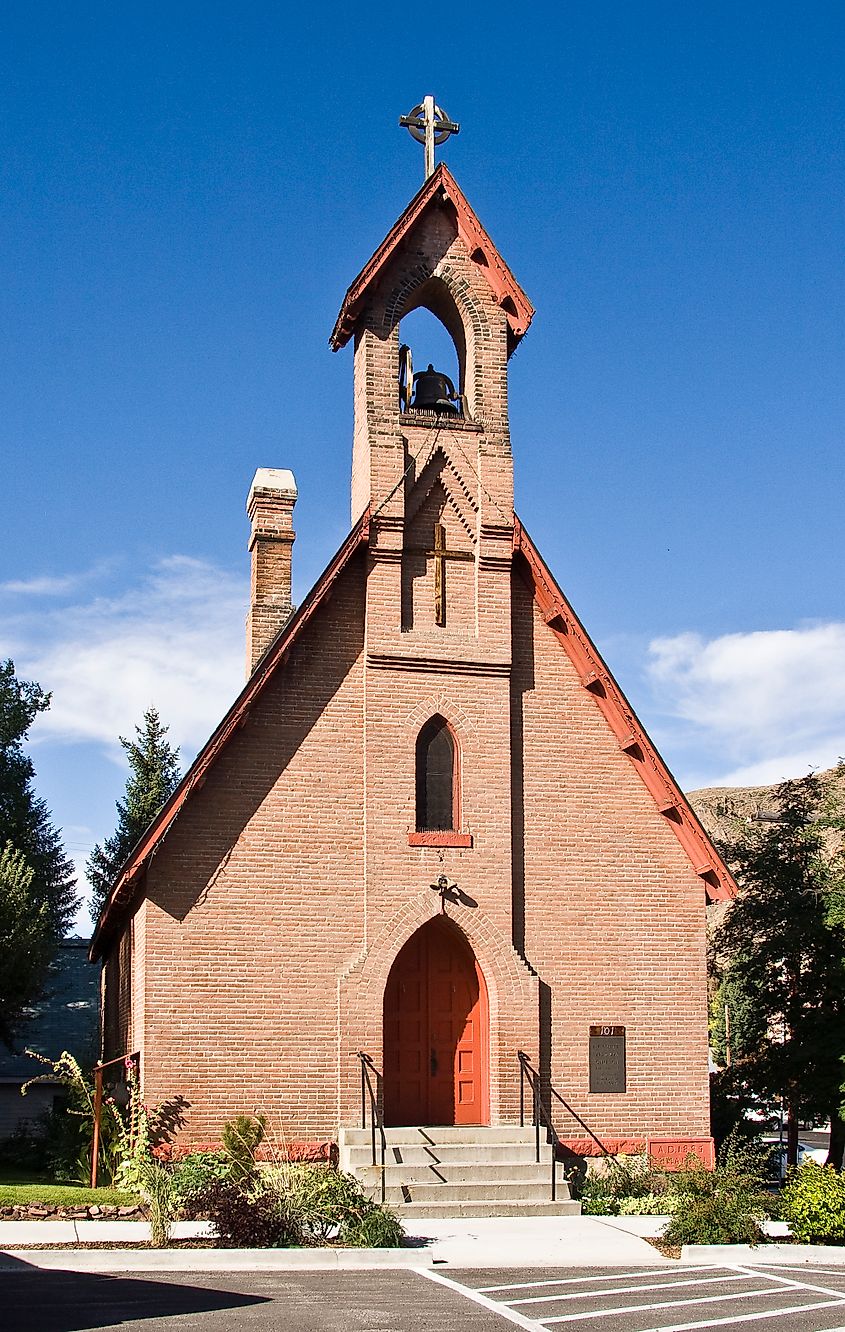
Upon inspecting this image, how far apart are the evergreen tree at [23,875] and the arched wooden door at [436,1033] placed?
8115 mm

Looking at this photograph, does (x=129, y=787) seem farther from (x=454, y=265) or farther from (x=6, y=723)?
(x=454, y=265)

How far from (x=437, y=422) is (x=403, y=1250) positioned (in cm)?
1191

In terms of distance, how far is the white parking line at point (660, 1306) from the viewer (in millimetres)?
12375

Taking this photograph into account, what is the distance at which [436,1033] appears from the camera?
70.2 feet

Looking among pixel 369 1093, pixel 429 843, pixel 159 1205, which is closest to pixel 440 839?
pixel 429 843

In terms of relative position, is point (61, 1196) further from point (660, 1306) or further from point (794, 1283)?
point (794, 1283)

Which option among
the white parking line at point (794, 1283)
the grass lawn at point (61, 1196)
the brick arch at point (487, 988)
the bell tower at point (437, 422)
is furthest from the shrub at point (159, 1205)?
the bell tower at point (437, 422)

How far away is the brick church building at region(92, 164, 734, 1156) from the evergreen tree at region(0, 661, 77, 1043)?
3743 mm

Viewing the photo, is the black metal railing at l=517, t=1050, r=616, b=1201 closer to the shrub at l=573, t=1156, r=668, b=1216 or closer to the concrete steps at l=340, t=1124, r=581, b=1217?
the shrub at l=573, t=1156, r=668, b=1216

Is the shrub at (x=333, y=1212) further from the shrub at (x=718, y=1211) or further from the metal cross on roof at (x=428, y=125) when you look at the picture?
the metal cross on roof at (x=428, y=125)

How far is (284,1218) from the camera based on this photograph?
15266mm

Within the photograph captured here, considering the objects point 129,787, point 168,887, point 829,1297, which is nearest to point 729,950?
point 168,887

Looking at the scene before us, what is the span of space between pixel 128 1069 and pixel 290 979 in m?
2.49

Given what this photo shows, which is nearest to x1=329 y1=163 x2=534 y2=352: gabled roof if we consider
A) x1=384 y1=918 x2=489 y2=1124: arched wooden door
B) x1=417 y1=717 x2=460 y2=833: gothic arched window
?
x1=417 y1=717 x2=460 y2=833: gothic arched window
